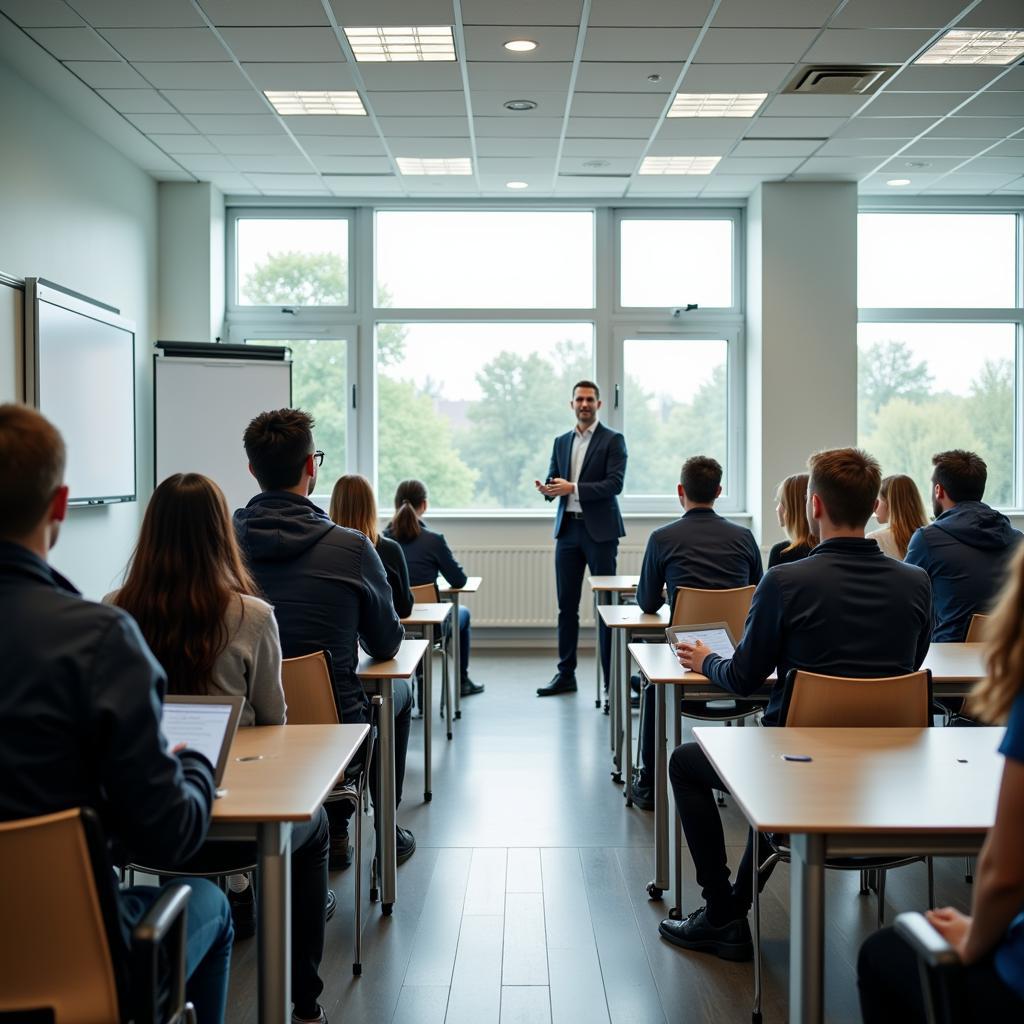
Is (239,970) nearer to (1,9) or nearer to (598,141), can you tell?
(1,9)

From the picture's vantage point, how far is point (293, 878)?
223cm

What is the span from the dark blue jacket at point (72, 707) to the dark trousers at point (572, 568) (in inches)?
192

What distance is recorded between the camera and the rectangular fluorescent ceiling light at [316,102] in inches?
221

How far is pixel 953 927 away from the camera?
1.36 m

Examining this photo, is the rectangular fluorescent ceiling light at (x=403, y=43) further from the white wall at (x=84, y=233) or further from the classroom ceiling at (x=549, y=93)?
the white wall at (x=84, y=233)

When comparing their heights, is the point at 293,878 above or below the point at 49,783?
below

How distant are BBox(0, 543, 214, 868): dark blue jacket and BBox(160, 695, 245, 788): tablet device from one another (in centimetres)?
30

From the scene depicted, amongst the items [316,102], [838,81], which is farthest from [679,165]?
[316,102]

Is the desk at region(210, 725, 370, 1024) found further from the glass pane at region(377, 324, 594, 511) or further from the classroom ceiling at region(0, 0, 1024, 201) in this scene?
the glass pane at region(377, 324, 594, 511)

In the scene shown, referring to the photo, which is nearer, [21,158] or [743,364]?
[21,158]

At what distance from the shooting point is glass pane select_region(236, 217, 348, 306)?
7.96 meters

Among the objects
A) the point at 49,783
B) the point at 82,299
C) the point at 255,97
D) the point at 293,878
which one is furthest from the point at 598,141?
the point at 49,783

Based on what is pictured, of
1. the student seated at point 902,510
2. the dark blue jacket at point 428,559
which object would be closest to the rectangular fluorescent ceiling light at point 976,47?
the student seated at point 902,510

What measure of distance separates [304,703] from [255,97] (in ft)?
13.8
